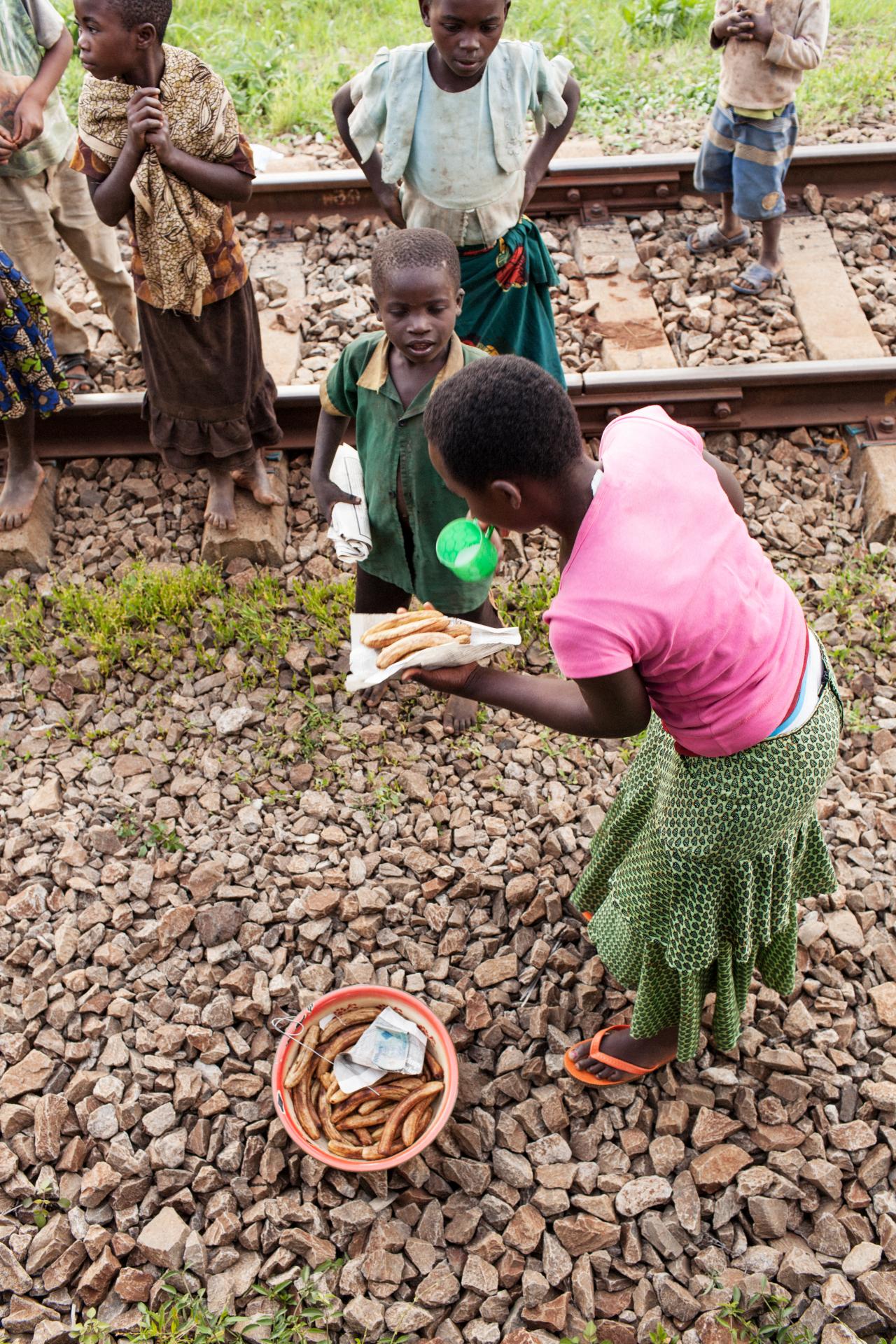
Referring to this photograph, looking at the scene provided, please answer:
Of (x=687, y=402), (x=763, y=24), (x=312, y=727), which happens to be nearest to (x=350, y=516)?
(x=312, y=727)

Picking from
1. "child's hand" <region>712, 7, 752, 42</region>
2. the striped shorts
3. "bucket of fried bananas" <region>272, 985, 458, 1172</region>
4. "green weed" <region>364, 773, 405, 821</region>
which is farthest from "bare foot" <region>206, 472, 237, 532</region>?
"child's hand" <region>712, 7, 752, 42</region>

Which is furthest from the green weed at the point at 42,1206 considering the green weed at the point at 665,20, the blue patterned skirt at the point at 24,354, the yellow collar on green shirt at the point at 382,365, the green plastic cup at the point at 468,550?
the green weed at the point at 665,20

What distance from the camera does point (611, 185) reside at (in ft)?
18.1

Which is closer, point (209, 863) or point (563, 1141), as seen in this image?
point (563, 1141)

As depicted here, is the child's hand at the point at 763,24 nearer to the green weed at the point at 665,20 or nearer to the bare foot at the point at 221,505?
the green weed at the point at 665,20

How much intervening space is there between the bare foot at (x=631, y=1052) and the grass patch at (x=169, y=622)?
5.79 ft

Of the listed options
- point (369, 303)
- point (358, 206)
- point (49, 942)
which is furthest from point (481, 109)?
point (49, 942)

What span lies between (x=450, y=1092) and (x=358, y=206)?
4585 mm

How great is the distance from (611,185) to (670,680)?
438cm

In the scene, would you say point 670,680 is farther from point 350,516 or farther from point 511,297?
point 511,297

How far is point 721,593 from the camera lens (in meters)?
1.92

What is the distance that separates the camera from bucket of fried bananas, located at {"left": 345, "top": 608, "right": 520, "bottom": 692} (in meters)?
2.28

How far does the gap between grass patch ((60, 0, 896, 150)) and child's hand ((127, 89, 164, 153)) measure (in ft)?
10.5

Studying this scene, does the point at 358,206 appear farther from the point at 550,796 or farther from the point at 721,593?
the point at 721,593
